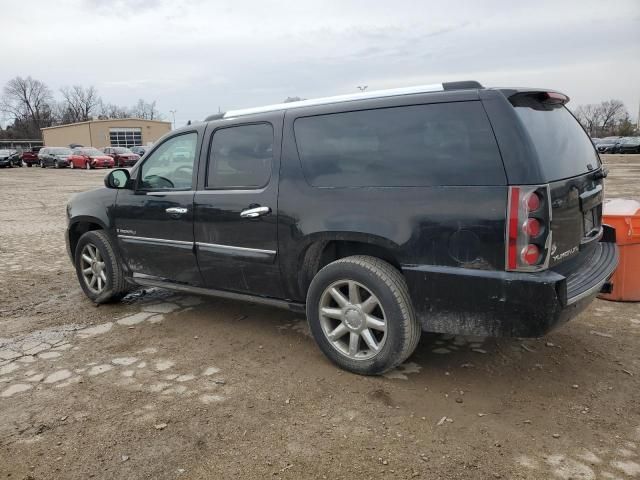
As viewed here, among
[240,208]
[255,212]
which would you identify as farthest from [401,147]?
[240,208]

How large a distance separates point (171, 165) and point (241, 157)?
898mm

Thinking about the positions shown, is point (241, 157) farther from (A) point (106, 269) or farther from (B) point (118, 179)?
(A) point (106, 269)

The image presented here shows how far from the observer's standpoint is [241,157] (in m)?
Answer: 4.18

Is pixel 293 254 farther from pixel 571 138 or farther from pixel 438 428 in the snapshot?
pixel 571 138

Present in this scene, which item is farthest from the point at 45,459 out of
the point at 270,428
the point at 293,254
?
the point at 293,254

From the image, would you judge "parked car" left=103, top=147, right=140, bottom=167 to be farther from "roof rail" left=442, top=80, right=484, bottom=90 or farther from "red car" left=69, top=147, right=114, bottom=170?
"roof rail" left=442, top=80, right=484, bottom=90

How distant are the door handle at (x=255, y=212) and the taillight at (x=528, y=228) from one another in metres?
1.75

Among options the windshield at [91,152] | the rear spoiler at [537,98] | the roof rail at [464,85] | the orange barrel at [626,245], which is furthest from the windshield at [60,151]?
the rear spoiler at [537,98]

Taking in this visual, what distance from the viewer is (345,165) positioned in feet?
11.7

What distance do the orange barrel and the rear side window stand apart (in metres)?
2.36

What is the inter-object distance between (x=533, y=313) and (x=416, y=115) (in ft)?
4.51

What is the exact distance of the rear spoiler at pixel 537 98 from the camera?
10.2 ft

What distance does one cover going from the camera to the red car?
120ft

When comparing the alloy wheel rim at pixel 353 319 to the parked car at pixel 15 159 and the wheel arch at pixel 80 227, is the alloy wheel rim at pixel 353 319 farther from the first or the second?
the parked car at pixel 15 159
